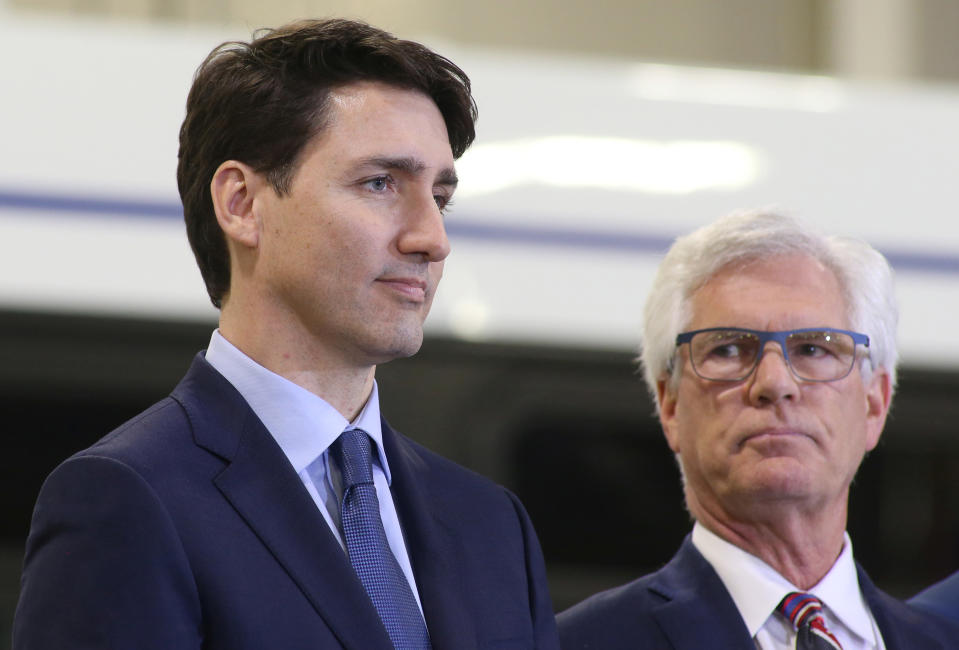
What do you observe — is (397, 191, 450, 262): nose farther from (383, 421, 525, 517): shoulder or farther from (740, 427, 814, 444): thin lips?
(740, 427, 814, 444): thin lips

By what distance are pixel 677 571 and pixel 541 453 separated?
1349 mm

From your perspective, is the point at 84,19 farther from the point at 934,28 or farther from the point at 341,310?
the point at 934,28

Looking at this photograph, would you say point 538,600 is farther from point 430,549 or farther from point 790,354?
point 790,354

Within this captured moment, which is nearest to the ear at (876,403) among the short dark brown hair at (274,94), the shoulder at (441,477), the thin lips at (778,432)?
the thin lips at (778,432)

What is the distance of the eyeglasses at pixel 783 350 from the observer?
2357mm

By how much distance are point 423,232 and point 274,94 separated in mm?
277

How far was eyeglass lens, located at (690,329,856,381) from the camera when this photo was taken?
236 cm

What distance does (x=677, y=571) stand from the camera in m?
2.44

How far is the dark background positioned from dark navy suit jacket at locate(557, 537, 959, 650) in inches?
51.0

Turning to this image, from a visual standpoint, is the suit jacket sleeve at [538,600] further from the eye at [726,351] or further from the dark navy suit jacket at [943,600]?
the dark navy suit jacket at [943,600]

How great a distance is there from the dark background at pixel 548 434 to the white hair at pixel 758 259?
4.10ft

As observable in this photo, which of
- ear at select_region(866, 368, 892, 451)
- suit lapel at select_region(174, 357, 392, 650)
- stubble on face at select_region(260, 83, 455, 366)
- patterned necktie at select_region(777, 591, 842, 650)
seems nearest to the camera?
suit lapel at select_region(174, 357, 392, 650)

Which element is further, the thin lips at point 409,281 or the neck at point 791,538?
the neck at point 791,538

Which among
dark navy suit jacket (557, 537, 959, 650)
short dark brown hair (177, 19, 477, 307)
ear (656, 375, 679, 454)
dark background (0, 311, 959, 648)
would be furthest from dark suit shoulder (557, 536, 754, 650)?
dark background (0, 311, 959, 648)
